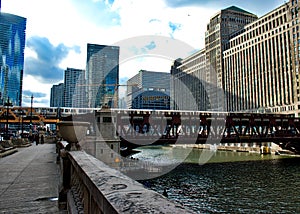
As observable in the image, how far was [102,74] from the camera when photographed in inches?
6668

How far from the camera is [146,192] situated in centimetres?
231

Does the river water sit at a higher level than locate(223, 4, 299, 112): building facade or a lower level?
lower

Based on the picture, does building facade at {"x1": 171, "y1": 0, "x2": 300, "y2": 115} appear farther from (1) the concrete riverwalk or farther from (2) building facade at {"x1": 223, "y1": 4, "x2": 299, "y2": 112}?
(1) the concrete riverwalk

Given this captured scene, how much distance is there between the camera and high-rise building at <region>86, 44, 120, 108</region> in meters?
148

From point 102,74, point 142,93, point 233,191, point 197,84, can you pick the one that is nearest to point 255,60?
point 197,84

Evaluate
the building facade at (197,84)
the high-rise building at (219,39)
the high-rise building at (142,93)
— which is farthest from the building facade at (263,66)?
the high-rise building at (142,93)

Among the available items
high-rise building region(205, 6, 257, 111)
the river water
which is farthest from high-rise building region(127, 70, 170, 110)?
the river water

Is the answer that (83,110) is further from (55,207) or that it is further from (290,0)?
(290,0)

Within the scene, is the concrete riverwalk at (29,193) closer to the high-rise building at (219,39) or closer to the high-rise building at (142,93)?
the high-rise building at (142,93)

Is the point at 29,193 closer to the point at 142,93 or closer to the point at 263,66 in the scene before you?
Answer: the point at 263,66

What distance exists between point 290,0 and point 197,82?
83.0 metres

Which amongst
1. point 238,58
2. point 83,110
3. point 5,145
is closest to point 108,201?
point 5,145

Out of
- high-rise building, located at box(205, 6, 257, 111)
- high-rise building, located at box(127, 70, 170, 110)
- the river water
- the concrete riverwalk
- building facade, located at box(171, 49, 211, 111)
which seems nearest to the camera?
the concrete riverwalk

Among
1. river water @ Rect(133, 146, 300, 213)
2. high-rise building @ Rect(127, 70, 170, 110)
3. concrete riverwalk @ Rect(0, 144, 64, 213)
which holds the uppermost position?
high-rise building @ Rect(127, 70, 170, 110)
